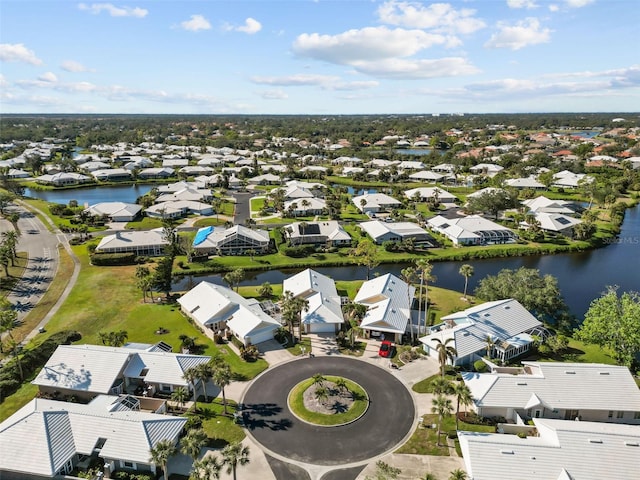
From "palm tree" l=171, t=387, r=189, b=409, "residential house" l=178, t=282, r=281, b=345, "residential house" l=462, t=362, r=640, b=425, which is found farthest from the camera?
"residential house" l=178, t=282, r=281, b=345

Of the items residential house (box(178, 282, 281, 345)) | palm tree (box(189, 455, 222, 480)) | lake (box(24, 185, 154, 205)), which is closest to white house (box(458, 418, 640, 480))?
palm tree (box(189, 455, 222, 480))

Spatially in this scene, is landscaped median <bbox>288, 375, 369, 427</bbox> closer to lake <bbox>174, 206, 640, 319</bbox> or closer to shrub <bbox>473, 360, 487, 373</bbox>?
shrub <bbox>473, 360, 487, 373</bbox>

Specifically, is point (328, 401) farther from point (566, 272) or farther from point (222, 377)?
point (566, 272)

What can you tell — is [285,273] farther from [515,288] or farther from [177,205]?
[177,205]

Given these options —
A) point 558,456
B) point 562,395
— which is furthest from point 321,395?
point 562,395

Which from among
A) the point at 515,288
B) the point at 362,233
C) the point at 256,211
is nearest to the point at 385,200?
the point at 362,233

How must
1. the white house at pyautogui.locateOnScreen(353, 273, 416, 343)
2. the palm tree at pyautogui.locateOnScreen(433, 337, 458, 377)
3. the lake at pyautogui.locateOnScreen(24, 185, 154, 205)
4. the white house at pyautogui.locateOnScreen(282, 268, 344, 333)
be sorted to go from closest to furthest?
the palm tree at pyautogui.locateOnScreen(433, 337, 458, 377) → the white house at pyautogui.locateOnScreen(353, 273, 416, 343) → the white house at pyautogui.locateOnScreen(282, 268, 344, 333) → the lake at pyautogui.locateOnScreen(24, 185, 154, 205)
